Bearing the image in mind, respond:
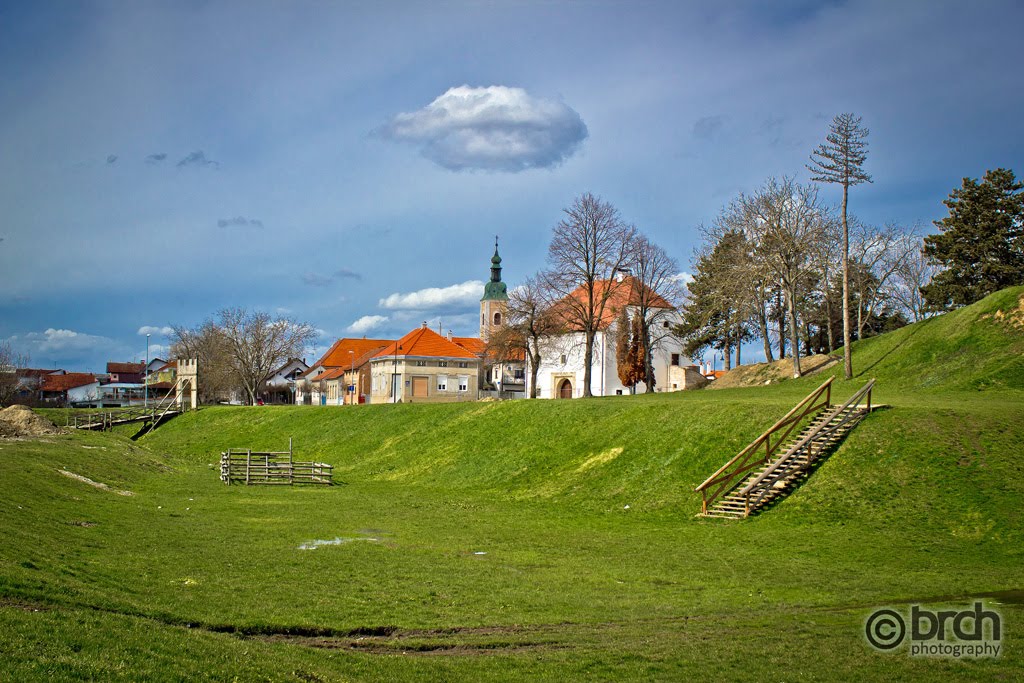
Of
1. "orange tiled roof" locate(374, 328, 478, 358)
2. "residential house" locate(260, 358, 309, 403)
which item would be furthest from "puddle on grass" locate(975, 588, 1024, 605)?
"residential house" locate(260, 358, 309, 403)

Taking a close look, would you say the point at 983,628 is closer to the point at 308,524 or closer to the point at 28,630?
the point at 28,630

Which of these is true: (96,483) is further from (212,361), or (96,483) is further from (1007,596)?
(212,361)

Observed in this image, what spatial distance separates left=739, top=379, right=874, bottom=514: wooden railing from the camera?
27.2 meters

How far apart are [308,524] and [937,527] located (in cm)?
1874

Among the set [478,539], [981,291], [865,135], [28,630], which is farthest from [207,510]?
[981,291]

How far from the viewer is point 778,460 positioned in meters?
28.7

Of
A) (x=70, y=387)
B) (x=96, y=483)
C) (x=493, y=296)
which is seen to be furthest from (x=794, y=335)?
(x=70, y=387)

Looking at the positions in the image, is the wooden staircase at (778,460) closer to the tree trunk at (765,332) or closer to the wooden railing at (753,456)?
the wooden railing at (753,456)

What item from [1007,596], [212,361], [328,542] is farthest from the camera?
[212,361]

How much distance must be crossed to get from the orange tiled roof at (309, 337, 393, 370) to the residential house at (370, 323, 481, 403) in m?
41.7

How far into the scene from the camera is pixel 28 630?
33.9ft

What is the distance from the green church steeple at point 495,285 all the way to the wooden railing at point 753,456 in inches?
3727

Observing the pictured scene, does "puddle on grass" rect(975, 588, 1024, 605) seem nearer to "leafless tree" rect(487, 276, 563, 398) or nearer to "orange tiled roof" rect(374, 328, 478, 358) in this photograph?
"leafless tree" rect(487, 276, 563, 398)

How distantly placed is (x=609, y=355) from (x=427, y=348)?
25266mm
